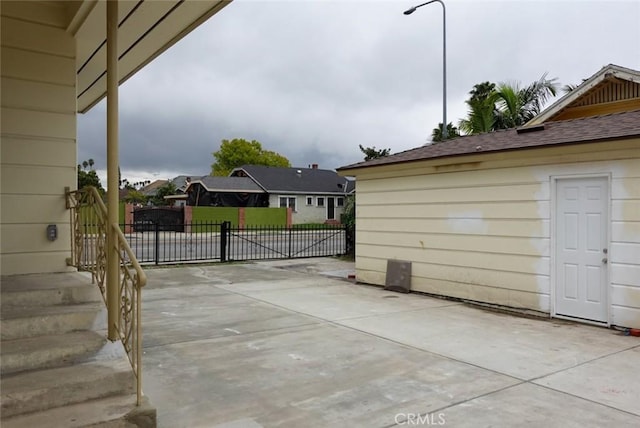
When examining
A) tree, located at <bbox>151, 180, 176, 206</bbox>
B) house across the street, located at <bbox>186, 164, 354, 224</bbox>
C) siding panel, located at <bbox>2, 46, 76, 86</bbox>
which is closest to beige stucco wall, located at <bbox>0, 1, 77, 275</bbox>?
siding panel, located at <bbox>2, 46, 76, 86</bbox>

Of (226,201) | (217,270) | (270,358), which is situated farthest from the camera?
(226,201)

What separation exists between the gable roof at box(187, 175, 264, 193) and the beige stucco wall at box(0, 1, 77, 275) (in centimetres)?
3232

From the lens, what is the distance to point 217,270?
1220 centimetres

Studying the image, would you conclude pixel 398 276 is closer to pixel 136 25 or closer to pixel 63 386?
pixel 136 25

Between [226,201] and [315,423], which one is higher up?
[226,201]

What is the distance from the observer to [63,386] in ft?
9.52

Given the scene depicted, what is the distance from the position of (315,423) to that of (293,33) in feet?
36.9

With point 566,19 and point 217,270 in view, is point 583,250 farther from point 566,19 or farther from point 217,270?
point 566,19

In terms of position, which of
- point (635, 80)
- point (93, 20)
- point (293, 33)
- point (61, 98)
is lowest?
point (61, 98)

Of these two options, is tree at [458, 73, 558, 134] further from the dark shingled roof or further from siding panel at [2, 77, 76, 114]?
siding panel at [2, 77, 76, 114]

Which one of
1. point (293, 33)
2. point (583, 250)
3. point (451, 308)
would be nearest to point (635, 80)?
point (583, 250)

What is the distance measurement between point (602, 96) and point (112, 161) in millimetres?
12239

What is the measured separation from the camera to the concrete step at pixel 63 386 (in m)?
2.76

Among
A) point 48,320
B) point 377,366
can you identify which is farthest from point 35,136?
point 377,366
